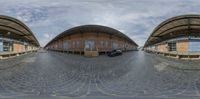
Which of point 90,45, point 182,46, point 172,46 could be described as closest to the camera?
point 182,46

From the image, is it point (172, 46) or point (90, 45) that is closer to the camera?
point (172, 46)

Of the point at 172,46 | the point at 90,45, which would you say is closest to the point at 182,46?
the point at 172,46

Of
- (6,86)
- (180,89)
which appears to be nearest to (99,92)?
(180,89)

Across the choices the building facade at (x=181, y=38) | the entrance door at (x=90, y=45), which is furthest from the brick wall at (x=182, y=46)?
the entrance door at (x=90, y=45)

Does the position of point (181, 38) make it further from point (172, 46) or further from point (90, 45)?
point (90, 45)

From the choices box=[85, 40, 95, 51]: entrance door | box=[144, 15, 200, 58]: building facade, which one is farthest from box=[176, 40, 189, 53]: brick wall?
box=[85, 40, 95, 51]: entrance door

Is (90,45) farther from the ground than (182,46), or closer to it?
farther from the ground

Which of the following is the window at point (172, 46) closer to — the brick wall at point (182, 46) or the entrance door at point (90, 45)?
the brick wall at point (182, 46)

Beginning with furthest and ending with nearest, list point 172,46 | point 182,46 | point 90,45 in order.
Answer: point 90,45 < point 172,46 < point 182,46

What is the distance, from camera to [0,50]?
11367 mm

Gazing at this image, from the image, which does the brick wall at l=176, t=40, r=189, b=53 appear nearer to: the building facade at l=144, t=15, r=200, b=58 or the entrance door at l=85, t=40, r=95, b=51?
the building facade at l=144, t=15, r=200, b=58

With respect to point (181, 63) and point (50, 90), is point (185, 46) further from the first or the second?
point (50, 90)

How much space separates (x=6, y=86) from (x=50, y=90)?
1.59 meters

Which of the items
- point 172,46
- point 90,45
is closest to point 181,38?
point 172,46
